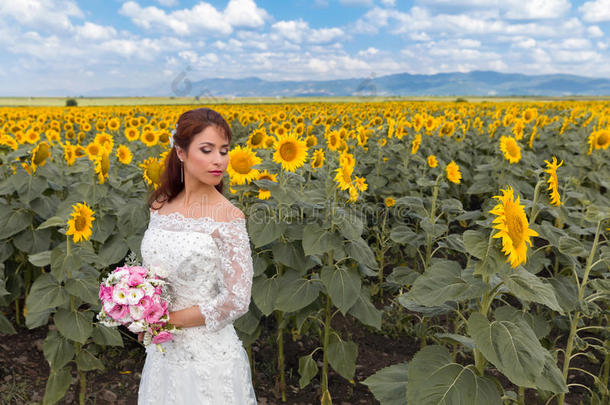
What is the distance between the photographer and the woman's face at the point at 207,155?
7.16 ft

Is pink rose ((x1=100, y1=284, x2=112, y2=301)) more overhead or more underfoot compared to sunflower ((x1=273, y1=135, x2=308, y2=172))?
more underfoot

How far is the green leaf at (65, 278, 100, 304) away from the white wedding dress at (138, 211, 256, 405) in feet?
2.29

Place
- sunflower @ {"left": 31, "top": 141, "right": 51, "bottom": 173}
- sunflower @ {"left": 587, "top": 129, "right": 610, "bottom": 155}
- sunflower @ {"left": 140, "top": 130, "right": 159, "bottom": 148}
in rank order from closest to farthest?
1. sunflower @ {"left": 31, "top": 141, "right": 51, "bottom": 173}
2. sunflower @ {"left": 587, "top": 129, "right": 610, "bottom": 155}
3. sunflower @ {"left": 140, "top": 130, "right": 159, "bottom": 148}

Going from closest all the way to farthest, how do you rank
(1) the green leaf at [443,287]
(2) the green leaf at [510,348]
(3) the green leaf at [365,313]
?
(2) the green leaf at [510,348], (1) the green leaf at [443,287], (3) the green leaf at [365,313]

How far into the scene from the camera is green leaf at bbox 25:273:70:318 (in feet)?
9.52

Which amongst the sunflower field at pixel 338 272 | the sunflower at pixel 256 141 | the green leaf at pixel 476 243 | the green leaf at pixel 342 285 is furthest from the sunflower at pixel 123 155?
the green leaf at pixel 476 243

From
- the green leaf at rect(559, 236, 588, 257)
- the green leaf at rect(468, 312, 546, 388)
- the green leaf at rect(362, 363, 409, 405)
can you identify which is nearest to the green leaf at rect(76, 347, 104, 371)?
the green leaf at rect(362, 363, 409, 405)

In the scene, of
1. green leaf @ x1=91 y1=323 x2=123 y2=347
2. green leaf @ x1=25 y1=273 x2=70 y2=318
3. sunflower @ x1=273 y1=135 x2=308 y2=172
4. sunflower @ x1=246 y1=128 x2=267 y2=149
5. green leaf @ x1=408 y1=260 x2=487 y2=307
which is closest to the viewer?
green leaf @ x1=408 y1=260 x2=487 y2=307

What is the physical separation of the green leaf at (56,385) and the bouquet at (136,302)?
1596 mm

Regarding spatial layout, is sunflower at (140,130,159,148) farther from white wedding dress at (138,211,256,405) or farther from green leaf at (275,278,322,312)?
white wedding dress at (138,211,256,405)

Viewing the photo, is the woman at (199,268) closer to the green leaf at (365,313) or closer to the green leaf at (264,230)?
the green leaf at (264,230)

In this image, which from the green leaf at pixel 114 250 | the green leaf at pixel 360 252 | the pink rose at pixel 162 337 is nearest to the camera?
the pink rose at pixel 162 337

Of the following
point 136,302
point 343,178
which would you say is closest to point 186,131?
point 136,302

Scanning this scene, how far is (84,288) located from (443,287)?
226 centimetres
